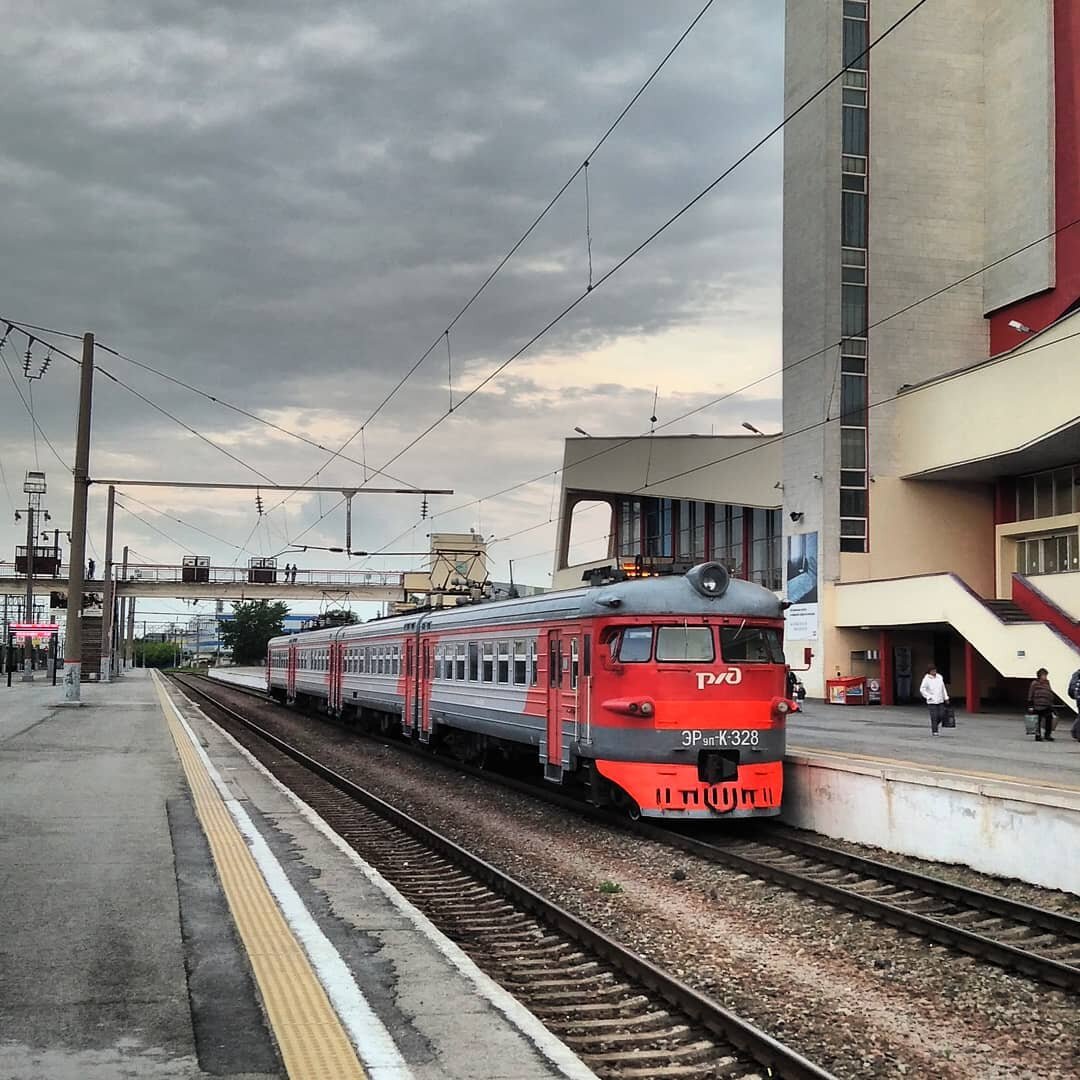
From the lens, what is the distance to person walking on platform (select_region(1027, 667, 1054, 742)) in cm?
2762

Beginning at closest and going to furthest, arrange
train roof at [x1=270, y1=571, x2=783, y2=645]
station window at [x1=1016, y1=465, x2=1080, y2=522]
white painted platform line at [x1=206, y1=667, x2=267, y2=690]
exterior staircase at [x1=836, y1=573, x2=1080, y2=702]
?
train roof at [x1=270, y1=571, x2=783, y2=645] < exterior staircase at [x1=836, y1=573, x2=1080, y2=702] < station window at [x1=1016, y1=465, x2=1080, y2=522] < white painted platform line at [x1=206, y1=667, x2=267, y2=690]

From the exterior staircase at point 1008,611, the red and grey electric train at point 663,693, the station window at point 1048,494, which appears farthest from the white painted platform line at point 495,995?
the station window at point 1048,494

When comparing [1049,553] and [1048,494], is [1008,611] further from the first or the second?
[1048,494]

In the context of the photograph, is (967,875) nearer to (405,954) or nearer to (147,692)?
(405,954)

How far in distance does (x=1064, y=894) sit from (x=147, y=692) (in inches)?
1751

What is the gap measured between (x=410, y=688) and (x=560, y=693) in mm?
10325

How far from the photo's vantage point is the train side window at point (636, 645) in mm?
14664

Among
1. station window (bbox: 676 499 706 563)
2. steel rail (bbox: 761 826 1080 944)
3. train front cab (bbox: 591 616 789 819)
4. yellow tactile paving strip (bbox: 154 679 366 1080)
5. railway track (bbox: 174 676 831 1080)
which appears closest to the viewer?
yellow tactile paving strip (bbox: 154 679 366 1080)

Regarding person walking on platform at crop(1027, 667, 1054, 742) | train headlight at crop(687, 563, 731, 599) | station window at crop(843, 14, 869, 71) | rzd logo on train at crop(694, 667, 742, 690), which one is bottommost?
person walking on platform at crop(1027, 667, 1054, 742)

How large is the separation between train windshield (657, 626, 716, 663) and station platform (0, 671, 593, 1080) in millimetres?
4364

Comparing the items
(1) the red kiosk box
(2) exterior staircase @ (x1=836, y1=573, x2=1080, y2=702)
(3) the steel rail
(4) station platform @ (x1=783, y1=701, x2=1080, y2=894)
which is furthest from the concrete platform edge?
(1) the red kiosk box

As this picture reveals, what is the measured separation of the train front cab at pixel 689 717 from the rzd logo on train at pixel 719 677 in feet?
0.04

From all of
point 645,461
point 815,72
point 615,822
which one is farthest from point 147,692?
point 615,822

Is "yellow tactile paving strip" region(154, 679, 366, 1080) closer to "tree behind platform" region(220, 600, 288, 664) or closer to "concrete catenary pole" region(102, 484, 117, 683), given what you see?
"concrete catenary pole" region(102, 484, 117, 683)
